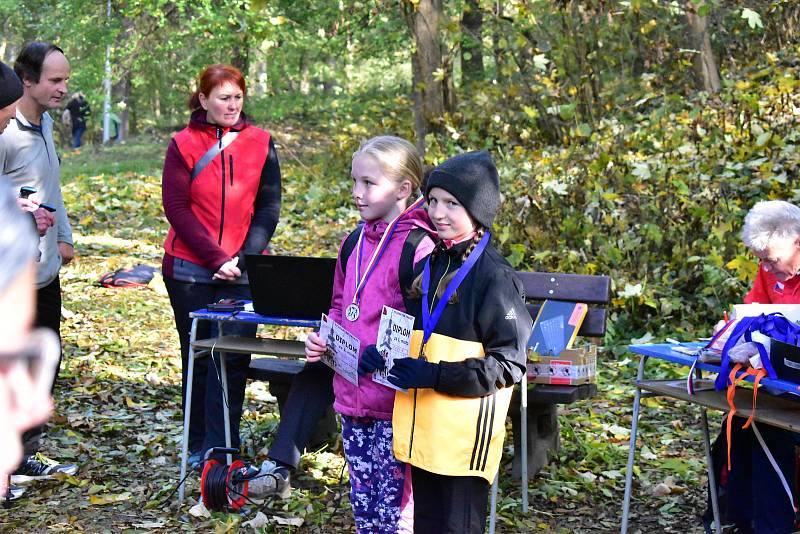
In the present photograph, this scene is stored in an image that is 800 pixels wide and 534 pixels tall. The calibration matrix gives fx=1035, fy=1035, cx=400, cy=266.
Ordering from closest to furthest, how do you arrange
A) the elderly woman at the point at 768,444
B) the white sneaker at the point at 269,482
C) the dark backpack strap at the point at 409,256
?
the dark backpack strap at the point at 409,256 < the elderly woman at the point at 768,444 < the white sneaker at the point at 269,482

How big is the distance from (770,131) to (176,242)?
21.3 ft

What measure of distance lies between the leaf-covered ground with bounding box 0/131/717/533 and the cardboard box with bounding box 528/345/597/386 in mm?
661

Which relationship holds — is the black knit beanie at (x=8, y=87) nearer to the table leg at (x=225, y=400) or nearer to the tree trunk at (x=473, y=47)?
the table leg at (x=225, y=400)

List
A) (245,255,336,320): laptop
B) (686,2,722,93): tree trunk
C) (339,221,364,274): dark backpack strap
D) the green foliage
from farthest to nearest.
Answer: (686,2,722,93): tree trunk
the green foliage
(245,255,336,320): laptop
(339,221,364,274): dark backpack strap

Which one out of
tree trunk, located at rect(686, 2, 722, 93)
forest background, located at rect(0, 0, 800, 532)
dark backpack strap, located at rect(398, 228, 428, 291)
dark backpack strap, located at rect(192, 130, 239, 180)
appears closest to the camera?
dark backpack strap, located at rect(398, 228, 428, 291)

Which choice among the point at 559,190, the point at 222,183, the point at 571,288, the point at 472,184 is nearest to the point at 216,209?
the point at 222,183

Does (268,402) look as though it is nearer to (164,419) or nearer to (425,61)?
(164,419)

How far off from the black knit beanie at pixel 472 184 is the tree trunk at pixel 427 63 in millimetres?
9845

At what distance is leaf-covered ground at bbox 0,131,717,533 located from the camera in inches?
217

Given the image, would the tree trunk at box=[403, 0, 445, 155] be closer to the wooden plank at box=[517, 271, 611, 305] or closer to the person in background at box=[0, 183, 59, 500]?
the wooden plank at box=[517, 271, 611, 305]

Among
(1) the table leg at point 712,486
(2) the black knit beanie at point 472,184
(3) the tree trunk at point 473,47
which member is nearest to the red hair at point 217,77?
(2) the black knit beanie at point 472,184

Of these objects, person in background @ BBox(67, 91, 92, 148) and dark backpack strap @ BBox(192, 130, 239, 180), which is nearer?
dark backpack strap @ BBox(192, 130, 239, 180)

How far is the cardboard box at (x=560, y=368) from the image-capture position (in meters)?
5.76

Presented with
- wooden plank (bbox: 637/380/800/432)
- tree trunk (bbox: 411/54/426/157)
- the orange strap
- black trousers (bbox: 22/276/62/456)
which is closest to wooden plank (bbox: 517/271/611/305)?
wooden plank (bbox: 637/380/800/432)
